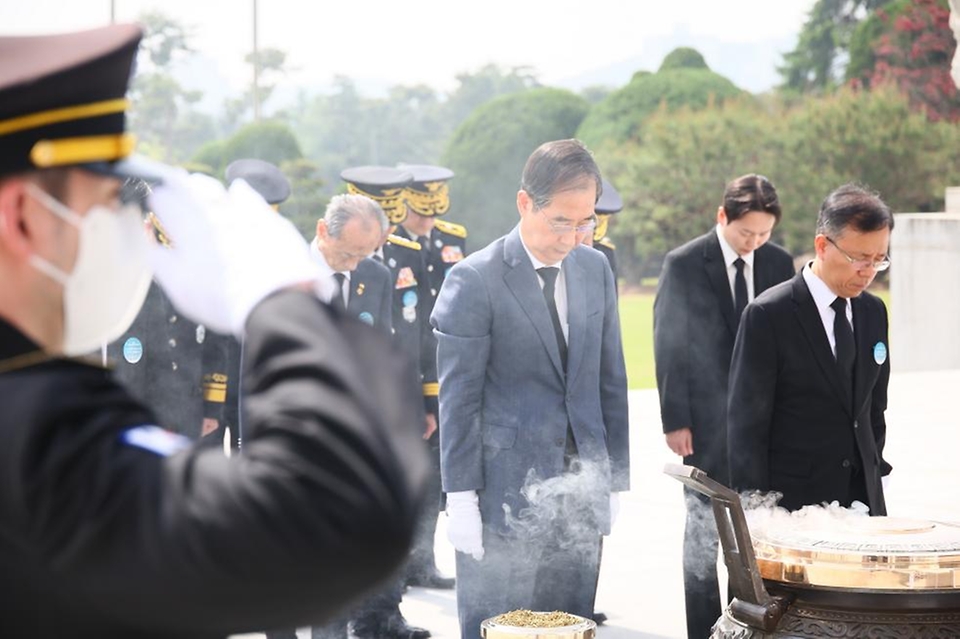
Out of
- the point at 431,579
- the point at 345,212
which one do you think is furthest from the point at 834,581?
the point at 431,579

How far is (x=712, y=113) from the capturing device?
33875 mm

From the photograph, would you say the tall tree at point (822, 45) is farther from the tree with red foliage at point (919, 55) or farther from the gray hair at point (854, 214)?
the gray hair at point (854, 214)

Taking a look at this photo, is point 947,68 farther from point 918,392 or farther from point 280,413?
point 280,413

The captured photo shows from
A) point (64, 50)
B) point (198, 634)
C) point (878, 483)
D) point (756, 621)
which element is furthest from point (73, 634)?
point (878, 483)

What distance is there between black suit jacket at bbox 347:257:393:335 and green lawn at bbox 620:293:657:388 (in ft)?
22.0

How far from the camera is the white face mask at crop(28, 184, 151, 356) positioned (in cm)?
130

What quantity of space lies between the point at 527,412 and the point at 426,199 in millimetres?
5160

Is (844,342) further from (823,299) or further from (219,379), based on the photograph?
(219,379)

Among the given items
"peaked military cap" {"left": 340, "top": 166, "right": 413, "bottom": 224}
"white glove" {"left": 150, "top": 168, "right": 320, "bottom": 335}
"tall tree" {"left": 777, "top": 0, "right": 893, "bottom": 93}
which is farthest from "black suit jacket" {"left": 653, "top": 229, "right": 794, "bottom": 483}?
"tall tree" {"left": 777, "top": 0, "right": 893, "bottom": 93}

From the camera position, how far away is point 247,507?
1.18m

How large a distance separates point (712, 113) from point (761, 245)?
28.7 m

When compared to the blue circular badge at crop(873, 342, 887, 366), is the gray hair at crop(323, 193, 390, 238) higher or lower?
higher

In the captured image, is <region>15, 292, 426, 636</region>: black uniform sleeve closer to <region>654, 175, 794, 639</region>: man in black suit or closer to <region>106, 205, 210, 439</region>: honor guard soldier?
<region>654, 175, 794, 639</region>: man in black suit

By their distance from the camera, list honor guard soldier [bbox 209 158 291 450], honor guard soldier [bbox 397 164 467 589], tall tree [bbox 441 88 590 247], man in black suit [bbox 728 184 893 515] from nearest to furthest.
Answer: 1. man in black suit [bbox 728 184 893 515]
2. honor guard soldier [bbox 209 158 291 450]
3. honor guard soldier [bbox 397 164 467 589]
4. tall tree [bbox 441 88 590 247]
